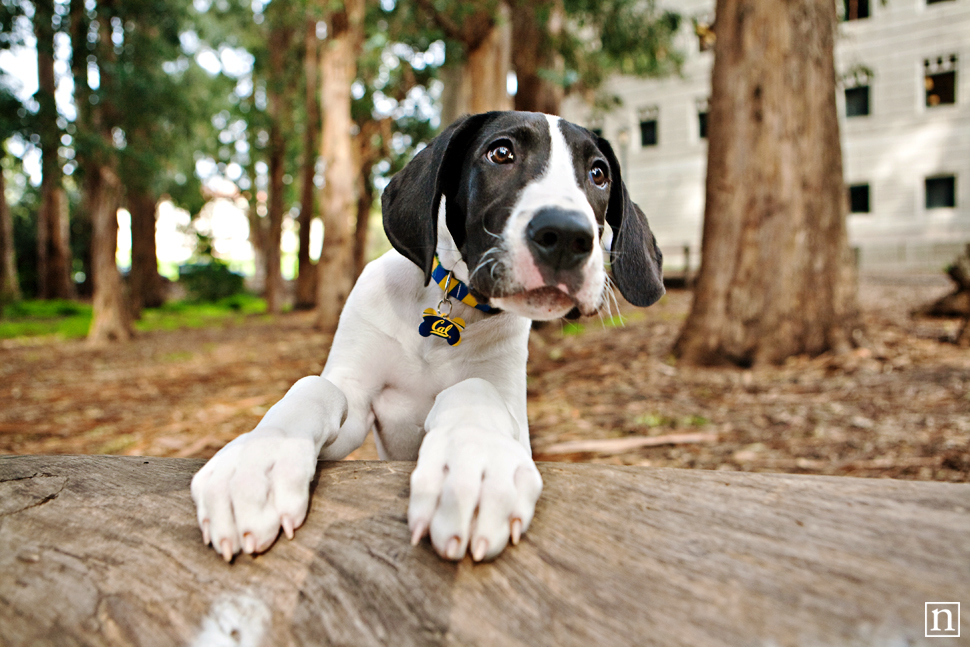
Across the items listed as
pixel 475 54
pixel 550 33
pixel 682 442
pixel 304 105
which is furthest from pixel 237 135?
pixel 682 442

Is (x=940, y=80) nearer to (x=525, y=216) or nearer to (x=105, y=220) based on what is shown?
(x=105, y=220)

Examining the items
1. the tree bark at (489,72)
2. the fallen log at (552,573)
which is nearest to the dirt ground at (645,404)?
the fallen log at (552,573)

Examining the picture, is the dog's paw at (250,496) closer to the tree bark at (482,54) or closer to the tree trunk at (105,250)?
the tree bark at (482,54)

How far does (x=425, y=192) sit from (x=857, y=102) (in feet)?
103

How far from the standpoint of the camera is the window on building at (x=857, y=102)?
27.6 meters

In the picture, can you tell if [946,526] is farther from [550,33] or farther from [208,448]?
[550,33]

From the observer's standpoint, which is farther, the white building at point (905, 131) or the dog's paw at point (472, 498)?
the white building at point (905, 131)

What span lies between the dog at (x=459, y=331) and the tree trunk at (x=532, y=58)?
8581 mm

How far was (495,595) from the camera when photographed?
4.13 ft

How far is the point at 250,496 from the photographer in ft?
4.67

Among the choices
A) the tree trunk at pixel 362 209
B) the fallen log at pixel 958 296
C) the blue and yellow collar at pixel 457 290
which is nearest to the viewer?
the blue and yellow collar at pixel 457 290

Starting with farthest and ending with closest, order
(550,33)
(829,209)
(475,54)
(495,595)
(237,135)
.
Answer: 1. (237,135)
2. (550,33)
3. (475,54)
4. (829,209)
5. (495,595)

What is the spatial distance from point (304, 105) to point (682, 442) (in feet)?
61.7

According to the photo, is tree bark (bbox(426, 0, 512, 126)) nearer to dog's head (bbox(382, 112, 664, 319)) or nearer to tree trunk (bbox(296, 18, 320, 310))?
dog's head (bbox(382, 112, 664, 319))
